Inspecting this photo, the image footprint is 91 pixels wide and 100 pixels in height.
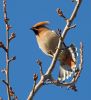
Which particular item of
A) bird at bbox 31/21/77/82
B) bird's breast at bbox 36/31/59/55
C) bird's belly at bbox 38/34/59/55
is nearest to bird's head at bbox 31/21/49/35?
bird at bbox 31/21/77/82

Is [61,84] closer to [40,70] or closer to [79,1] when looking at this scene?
[40,70]

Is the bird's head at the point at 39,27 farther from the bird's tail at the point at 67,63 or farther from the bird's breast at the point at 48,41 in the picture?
the bird's tail at the point at 67,63

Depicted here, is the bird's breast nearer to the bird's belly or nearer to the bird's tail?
the bird's belly

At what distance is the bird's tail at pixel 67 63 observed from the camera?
5.39 m

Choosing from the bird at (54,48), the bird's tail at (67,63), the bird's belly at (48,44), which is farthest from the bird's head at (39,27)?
the bird's tail at (67,63)

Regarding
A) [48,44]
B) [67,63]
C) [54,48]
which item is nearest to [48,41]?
[48,44]

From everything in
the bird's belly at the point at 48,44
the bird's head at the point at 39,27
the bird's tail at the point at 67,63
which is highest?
the bird's head at the point at 39,27

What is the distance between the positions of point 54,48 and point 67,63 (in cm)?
35

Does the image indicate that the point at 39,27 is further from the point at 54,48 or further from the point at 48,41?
the point at 54,48

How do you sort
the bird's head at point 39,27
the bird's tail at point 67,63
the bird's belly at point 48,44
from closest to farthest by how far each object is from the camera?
1. the bird's tail at point 67,63
2. the bird's belly at point 48,44
3. the bird's head at point 39,27

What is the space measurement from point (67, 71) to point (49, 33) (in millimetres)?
936

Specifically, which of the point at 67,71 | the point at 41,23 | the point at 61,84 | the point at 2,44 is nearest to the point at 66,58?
the point at 67,71

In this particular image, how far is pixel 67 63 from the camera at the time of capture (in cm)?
588

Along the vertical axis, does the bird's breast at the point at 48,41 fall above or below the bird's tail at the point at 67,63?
above
